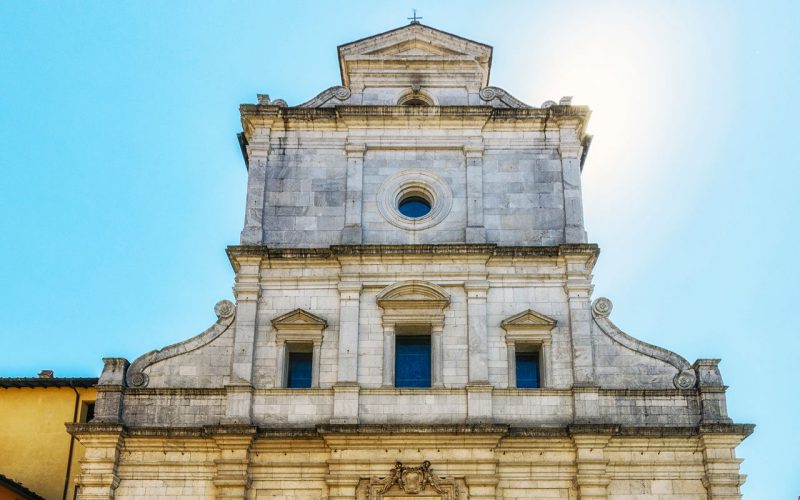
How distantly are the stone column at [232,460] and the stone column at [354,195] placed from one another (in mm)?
5555

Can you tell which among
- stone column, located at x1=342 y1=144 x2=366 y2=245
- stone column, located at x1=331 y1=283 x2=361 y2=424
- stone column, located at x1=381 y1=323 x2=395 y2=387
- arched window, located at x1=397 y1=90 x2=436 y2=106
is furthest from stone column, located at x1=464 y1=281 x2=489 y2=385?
arched window, located at x1=397 y1=90 x2=436 y2=106

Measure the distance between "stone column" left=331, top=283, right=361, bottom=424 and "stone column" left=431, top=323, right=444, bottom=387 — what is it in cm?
188

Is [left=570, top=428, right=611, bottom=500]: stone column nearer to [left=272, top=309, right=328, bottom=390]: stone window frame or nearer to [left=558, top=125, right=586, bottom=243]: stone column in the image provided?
[left=558, top=125, right=586, bottom=243]: stone column

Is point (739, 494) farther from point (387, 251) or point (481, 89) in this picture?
point (481, 89)

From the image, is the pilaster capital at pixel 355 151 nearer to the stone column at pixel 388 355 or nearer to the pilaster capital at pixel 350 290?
the pilaster capital at pixel 350 290

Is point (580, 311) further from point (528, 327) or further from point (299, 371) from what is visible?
point (299, 371)

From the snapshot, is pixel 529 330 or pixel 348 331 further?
pixel 529 330

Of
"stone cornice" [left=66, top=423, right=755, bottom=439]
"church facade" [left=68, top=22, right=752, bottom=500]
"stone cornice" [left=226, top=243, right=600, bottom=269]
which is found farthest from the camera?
"stone cornice" [left=226, top=243, right=600, bottom=269]

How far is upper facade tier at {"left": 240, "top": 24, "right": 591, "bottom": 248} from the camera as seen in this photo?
26203mm

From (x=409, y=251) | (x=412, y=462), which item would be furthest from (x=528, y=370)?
(x=409, y=251)

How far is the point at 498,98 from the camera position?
91.9 feet

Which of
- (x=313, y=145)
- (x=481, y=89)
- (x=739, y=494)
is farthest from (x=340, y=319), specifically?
(x=739, y=494)

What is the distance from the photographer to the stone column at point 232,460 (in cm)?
2309

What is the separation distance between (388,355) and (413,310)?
132 centimetres
